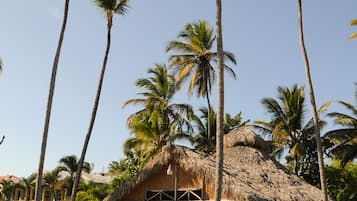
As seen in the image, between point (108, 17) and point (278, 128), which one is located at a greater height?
point (108, 17)

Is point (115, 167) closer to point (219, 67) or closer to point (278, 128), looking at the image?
point (278, 128)

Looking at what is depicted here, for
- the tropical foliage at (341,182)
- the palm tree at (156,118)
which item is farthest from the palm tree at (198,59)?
the tropical foliage at (341,182)

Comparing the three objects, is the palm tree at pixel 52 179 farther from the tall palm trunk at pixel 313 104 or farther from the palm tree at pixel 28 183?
the tall palm trunk at pixel 313 104

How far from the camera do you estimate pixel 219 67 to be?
A: 1167 cm

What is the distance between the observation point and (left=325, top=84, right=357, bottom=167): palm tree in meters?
21.5

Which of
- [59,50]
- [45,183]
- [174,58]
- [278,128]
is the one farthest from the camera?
[45,183]

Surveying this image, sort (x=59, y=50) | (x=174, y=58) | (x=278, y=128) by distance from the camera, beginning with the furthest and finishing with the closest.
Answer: (x=278, y=128), (x=174, y=58), (x=59, y=50)

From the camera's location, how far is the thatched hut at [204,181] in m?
14.2

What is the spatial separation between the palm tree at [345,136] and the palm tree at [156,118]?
24.6 feet

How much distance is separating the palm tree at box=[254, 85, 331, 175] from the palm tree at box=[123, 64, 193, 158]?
17.6 feet

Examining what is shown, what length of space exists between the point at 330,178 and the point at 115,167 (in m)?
17.8

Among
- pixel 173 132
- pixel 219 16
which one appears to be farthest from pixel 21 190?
pixel 219 16

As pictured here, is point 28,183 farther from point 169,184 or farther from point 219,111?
point 219,111

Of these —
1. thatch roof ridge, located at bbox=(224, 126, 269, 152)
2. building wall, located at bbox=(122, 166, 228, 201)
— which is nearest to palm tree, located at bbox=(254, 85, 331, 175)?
thatch roof ridge, located at bbox=(224, 126, 269, 152)
